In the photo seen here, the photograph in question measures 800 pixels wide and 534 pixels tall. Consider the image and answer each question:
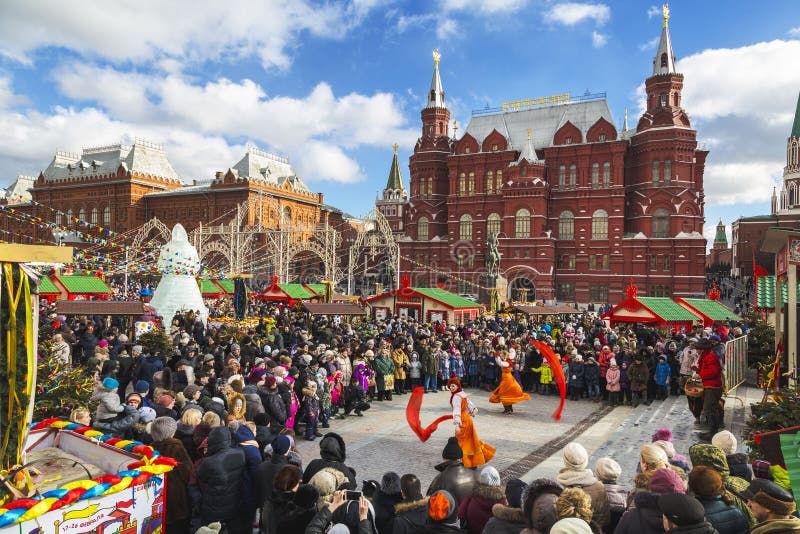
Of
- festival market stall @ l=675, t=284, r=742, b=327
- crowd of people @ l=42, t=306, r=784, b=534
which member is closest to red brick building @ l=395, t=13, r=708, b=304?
festival market stall @ l=675, t=284, r=742, b=327

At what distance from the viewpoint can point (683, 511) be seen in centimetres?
308

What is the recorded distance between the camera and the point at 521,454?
8.78 meters

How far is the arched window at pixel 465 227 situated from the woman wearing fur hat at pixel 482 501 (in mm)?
43954

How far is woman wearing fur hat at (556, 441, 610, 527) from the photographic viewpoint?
13.1 feet

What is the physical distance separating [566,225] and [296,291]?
1023 inches

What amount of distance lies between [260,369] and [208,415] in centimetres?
399

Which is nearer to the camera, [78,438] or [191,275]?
[78,438]

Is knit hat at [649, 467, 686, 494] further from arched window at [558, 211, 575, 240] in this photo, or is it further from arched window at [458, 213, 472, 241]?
arched window at [458, 213, 472, 241]

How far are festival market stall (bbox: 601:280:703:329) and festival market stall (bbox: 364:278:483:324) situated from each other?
7.54m

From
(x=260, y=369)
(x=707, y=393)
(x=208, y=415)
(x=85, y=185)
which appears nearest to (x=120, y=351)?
(x=260, y=369)

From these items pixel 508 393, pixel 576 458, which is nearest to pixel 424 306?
pixel 508 393

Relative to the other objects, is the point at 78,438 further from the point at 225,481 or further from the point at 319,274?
the point at 319,274

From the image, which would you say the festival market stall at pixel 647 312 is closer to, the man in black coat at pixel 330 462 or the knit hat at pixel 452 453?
the knit hat at pixel 452 453

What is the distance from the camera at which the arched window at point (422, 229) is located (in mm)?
50062
